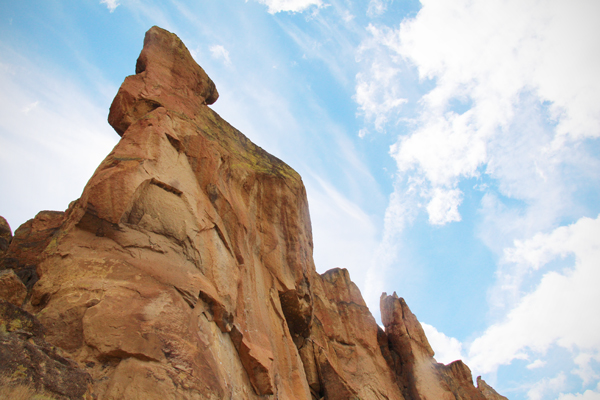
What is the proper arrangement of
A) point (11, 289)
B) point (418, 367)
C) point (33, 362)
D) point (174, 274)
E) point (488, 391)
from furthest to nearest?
point (488, 391) → point (418, 367) → point (174, 274) → point (11, 289) → point (33, 362)

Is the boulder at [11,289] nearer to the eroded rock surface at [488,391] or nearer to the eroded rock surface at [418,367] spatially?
the eroded rock surface at [418,367]

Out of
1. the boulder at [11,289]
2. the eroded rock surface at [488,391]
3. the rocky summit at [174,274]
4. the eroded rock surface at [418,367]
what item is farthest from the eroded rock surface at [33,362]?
the eroded rock surface at [488,391]

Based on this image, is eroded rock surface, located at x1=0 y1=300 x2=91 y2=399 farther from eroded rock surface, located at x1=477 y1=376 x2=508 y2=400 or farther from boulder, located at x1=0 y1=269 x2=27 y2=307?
eroded rock surface, located at x1=477 y1=376 x2=508 y2=400

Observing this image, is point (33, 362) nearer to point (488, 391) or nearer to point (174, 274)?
point (174, 274)

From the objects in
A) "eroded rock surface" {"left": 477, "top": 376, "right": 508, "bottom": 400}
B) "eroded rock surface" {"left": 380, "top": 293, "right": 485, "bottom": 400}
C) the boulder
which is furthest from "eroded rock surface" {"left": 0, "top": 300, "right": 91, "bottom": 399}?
"eroded rock surface" {"left": 477, "top": 376, "right": 508, "bottom": 400}

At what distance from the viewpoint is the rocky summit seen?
7031 mm

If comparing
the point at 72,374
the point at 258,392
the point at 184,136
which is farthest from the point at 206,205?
the point at 72,374

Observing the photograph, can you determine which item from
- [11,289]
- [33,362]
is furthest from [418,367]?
[33,362]

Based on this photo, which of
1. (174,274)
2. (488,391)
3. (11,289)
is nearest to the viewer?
(11,289)

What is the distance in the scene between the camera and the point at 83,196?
961 centimetres

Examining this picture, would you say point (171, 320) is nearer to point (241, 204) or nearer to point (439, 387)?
point (241, 204)

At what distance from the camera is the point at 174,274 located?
31.4 ft

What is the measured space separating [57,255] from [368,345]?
68.2ft

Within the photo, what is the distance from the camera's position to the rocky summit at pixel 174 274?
703 centimetres
